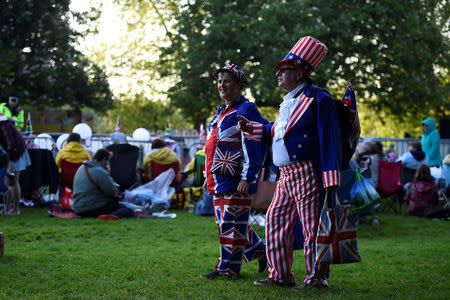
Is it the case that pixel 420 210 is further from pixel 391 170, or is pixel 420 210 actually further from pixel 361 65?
pixel 361 65

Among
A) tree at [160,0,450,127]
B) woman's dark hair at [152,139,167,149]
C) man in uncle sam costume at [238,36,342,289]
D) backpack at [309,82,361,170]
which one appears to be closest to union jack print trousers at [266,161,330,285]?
man in uncle sam costume at [238,36,342,289]

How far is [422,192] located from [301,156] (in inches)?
323

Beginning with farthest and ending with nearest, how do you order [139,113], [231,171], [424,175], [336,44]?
[139,113] < [336,44] < [424,175] < [231,171]

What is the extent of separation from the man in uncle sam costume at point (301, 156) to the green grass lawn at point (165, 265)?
29cm

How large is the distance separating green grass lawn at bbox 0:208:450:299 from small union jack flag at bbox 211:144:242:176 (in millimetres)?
883

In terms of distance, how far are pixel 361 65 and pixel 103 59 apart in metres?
15.9

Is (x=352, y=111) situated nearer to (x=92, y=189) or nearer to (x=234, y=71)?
(x=234, y=71)

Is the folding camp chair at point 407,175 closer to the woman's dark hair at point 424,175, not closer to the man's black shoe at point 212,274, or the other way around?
the woman's dark hair at point 424,175

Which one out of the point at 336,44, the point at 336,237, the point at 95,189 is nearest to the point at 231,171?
the point at 336,237

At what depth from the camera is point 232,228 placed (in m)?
5.18

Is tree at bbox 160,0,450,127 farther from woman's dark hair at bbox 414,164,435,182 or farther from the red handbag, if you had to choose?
the red handbag

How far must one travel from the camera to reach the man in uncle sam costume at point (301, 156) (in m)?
4.41

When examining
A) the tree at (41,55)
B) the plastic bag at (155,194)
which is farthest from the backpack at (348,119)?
the tree at (41,55)

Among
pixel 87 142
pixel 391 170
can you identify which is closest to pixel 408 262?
pixel 391 170
